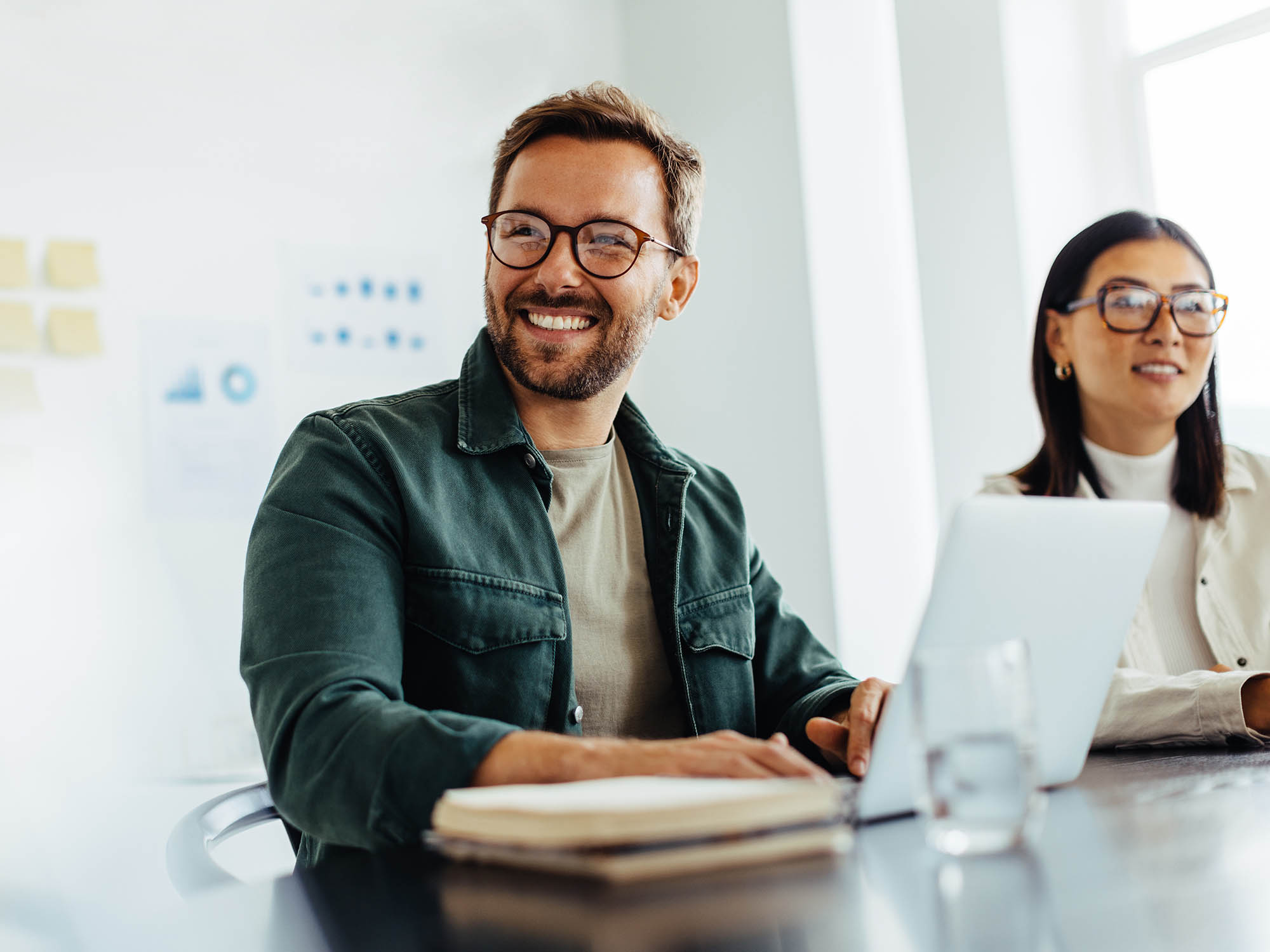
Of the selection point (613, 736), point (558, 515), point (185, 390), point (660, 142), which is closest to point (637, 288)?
point (660, 142)

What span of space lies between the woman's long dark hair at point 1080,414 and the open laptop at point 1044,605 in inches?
37.3

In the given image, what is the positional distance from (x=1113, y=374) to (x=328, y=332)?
1.75 meters

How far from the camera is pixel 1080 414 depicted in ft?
6.37

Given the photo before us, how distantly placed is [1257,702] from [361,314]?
2.17 metres

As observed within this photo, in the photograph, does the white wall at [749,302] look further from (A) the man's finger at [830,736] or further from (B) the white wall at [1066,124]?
(A) the man's finger at [830,736]

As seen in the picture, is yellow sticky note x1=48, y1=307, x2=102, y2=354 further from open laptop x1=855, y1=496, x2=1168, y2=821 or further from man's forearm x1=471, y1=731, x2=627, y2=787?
open laptop x1=855, y1=496, x2=1168, y2=821

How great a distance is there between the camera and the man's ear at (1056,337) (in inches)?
76.0

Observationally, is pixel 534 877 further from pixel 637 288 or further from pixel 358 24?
pixel 358 24

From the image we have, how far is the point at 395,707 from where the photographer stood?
86 centimetres

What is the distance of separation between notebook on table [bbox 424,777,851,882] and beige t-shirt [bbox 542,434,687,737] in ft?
2.19

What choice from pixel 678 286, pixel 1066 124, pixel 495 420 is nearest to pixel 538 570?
pixel 495 420

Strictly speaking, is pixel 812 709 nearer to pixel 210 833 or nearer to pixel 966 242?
pixel 210 833

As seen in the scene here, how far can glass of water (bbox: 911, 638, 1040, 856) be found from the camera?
0.60 m

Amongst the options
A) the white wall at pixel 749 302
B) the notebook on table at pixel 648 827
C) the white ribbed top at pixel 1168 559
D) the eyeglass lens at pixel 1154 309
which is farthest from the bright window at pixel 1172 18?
the notebook on table at pixel 648 827
